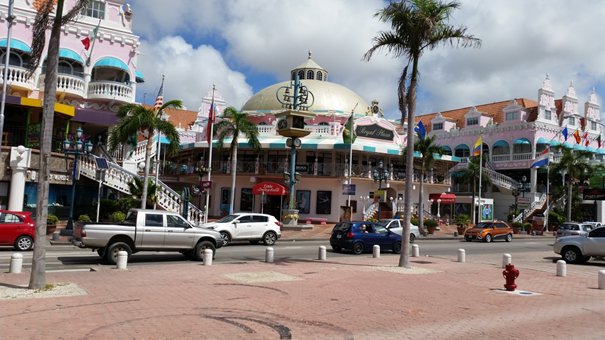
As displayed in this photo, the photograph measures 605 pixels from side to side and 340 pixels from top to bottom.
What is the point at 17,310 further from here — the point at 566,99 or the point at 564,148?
the point at 566,99

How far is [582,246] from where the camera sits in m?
22.1

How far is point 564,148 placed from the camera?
51.3 m

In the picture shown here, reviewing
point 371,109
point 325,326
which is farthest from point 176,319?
point 371,109

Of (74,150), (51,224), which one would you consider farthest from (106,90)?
(51,224)

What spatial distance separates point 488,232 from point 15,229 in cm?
2754

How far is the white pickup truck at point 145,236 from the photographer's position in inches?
637

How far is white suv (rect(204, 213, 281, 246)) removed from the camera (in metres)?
24.7

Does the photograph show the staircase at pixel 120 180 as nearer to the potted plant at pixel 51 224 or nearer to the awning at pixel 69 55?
the potted plant at pixel 51 224

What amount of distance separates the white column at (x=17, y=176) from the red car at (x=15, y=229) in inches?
335

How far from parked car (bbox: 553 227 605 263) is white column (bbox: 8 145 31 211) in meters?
25.9

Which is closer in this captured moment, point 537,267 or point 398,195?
point 537,267

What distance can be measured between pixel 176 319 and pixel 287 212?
2753 centimetres

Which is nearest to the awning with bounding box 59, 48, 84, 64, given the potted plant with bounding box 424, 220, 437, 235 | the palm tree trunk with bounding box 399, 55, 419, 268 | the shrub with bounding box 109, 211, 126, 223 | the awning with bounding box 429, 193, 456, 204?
the shrub with bounding box 109, 211, 126, 223

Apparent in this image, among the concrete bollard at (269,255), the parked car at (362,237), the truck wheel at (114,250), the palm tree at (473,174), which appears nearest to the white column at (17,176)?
the truck wheel at (114,250)
